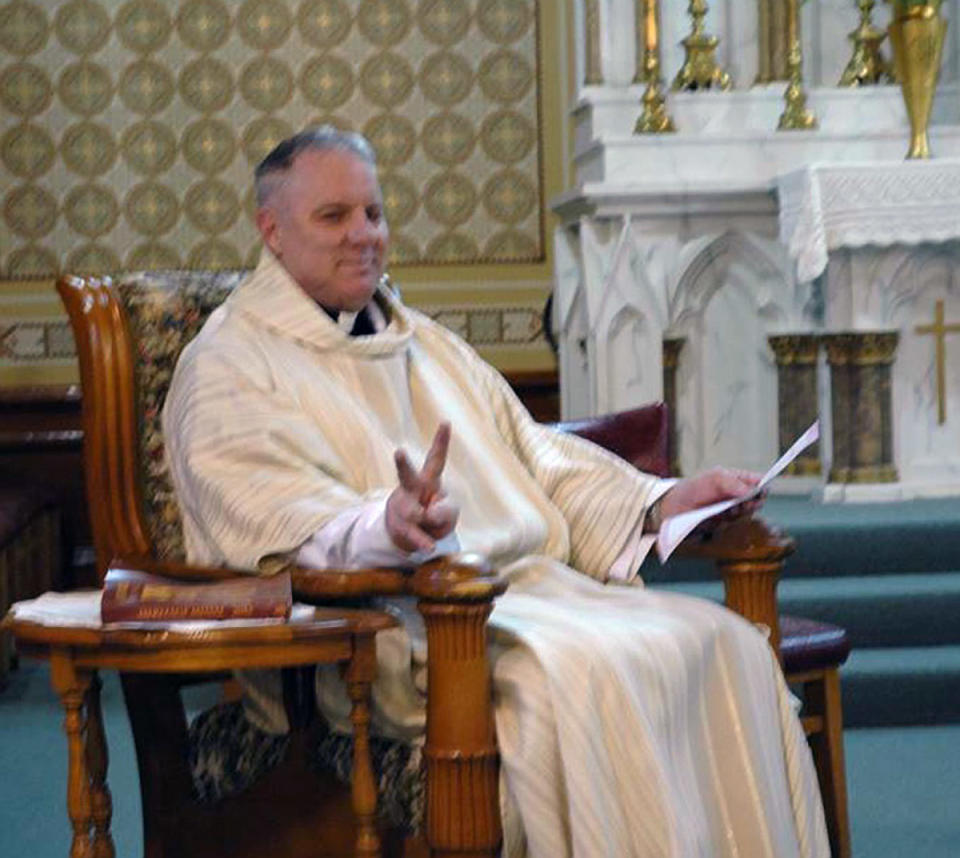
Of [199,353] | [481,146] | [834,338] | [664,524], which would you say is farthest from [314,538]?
[481,146]

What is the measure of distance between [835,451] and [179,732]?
12.5ft

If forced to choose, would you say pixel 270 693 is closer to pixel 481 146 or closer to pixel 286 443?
pixel 286 443

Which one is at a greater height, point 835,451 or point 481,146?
A: point 481,146

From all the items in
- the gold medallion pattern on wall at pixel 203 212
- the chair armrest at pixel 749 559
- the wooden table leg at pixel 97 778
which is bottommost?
the wooden table leg at pixel 97 778

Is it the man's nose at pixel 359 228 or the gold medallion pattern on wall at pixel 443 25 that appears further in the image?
the gold medallion pattern on wall at pixel 443 25

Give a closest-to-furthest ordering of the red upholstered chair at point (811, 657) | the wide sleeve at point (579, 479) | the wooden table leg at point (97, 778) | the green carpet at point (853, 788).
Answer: the wooden table leg at point (97, 778) → the wide sleeve at point (579, 479) → the red upholstered chair at point (811, 657) → the green carpet at point (853, 788)

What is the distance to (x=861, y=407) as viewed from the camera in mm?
6746

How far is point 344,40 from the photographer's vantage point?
30.9ft

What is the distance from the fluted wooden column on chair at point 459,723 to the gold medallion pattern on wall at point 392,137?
22.2 ft

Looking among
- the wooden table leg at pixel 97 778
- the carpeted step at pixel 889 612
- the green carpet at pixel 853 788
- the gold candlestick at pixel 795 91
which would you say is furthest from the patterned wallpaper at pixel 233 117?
the wooden table leg at pixel 97 778

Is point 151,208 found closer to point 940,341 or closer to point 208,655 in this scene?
point 940,341

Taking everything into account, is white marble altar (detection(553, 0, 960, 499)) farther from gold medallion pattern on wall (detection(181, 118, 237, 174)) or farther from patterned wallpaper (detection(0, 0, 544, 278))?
gold medallion pattern on wall (detection(181, 118, 237, 174))

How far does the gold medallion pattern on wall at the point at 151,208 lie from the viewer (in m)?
9.45

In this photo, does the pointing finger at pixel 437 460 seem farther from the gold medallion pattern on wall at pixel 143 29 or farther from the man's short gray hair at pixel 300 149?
the gold medallion pattern on wall at pixel 143 29
